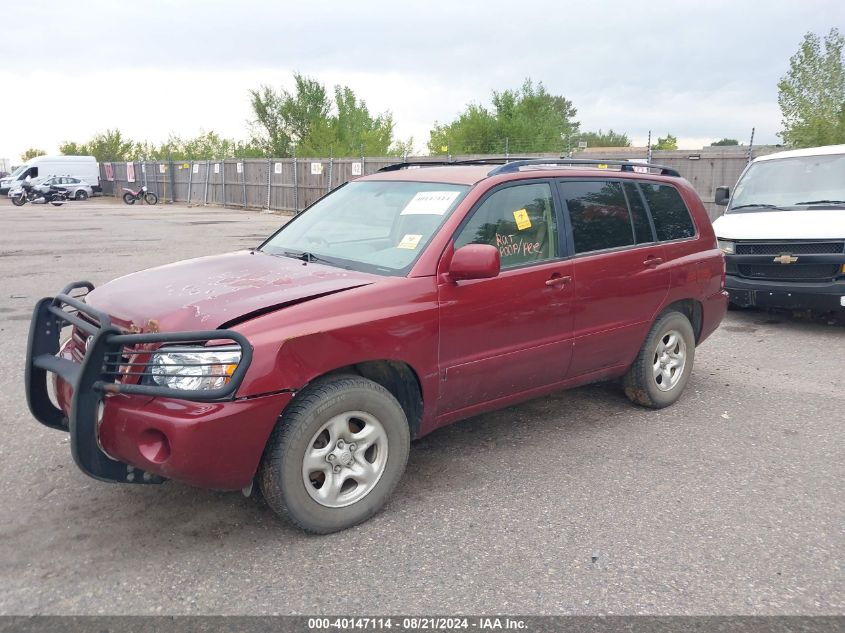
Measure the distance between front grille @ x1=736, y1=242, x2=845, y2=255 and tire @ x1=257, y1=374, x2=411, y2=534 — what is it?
6154mm

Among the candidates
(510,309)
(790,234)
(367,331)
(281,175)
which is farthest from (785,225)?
(281,175)

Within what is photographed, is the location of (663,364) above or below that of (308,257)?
below

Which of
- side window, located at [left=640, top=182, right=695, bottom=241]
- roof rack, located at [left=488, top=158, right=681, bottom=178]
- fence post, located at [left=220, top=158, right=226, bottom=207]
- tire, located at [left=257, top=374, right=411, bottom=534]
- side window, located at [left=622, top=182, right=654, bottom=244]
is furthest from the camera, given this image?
fence post, located at [left=220, top=158, right=226, bottom=207]

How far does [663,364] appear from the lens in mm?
5402

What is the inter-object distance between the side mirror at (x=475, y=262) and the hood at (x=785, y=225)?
5.50 meters

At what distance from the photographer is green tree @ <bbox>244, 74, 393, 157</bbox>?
4350 centimetres

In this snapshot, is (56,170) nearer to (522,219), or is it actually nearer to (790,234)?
(790,234)

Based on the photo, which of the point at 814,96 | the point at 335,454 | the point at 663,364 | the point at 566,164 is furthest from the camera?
the point at 814,96

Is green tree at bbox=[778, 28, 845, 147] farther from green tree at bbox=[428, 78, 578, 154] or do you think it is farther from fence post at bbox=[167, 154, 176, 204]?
fence post at bbox=[167, 154, 176, 204]

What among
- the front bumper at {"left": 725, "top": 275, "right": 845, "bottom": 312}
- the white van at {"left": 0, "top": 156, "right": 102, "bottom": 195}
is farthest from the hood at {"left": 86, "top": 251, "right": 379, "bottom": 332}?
the white van at {"left": 0, "top": 156, "right": 102, "bottom": 195}

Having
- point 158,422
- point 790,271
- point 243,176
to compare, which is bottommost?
point 158,422

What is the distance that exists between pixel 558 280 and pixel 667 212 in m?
1.53

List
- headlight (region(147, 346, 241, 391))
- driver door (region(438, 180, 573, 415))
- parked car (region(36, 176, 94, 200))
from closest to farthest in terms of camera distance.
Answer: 1. headlight (region(147, 346, 241, 391))
2. driver door (region(438, 180, 573, 415))
3. parked car (region(36, 176, 94, 200))

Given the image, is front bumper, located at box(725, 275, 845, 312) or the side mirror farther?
front bumper, located at box(725, 275, 845, 312)
